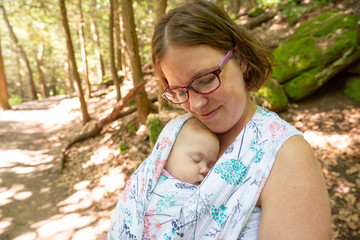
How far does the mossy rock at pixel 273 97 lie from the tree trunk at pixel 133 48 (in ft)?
10.3

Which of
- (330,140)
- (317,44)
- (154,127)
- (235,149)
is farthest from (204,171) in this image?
(317,44)

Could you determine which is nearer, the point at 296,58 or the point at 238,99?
the point at 238,99

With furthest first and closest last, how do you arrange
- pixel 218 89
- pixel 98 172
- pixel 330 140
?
pixel 98 172 → pixel 330 140 → pixel 218 89

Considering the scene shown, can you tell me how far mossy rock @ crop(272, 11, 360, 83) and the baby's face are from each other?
17.9ft

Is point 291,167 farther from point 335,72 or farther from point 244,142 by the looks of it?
point 335,72

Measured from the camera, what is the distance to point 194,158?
1.62 metres

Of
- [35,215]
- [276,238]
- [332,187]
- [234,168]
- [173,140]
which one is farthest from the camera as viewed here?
[35,215]

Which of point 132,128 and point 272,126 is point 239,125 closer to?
point 272,126

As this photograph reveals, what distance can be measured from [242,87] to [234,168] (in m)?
0.52

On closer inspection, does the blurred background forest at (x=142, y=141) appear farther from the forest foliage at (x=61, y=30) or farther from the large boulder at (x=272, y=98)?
the forest foliage at (x=61, y=30)

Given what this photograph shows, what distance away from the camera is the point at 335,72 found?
18.5 ft

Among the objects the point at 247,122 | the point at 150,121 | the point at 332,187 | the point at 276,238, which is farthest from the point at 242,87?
the point at 150,121

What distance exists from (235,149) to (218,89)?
1.18 feet

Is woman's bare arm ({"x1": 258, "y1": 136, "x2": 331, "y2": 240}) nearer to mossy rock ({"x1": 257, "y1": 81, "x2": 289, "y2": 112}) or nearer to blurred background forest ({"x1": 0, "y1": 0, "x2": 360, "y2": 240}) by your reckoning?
blurred background forest ({"x1": 0, "y1": 0, "x2": 360, "y2": 240})
